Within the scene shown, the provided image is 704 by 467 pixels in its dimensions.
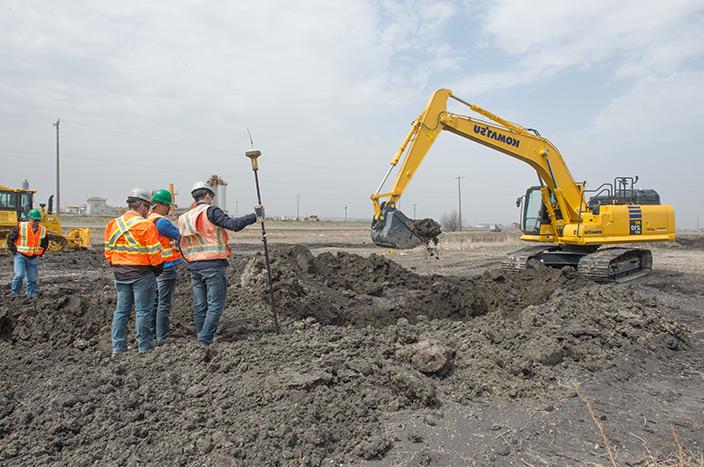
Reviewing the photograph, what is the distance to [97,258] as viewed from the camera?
57.1 ft


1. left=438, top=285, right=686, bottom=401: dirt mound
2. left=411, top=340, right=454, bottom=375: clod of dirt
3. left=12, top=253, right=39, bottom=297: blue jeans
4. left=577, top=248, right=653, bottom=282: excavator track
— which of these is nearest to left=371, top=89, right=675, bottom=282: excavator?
left=577, top=248, right=653, bottom=282: excavator track

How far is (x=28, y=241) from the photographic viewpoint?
8.93m

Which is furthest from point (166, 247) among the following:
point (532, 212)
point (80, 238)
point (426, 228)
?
point (80, 238)

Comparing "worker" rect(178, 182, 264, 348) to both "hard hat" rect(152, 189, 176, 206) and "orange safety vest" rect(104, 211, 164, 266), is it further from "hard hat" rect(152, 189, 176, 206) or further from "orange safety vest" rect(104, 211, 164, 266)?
"hard hat" rect(152, 189, 176, 206)

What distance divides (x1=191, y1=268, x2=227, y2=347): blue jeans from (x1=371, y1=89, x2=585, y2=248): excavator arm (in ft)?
12.5

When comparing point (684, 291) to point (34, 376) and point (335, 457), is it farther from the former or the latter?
point (34, 376)

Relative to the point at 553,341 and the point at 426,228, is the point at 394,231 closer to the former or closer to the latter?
the point at 426,228

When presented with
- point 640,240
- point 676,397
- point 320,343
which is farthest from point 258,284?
point 640,240

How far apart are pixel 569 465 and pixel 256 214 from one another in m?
3.73

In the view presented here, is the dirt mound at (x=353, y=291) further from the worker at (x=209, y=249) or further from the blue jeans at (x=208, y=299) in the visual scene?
the worker at (x=209, y=249)

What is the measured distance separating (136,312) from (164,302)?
0.81m

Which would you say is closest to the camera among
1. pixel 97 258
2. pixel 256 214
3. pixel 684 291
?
pixel 256 214

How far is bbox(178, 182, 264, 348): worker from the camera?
17.4ft

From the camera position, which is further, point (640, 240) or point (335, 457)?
point (640, 240)
